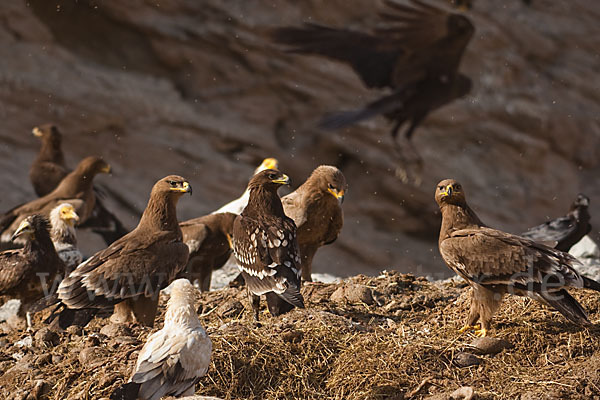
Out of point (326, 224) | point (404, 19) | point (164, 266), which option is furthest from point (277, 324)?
point (404, 19)

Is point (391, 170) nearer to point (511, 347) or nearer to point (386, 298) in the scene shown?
point (386, 298)

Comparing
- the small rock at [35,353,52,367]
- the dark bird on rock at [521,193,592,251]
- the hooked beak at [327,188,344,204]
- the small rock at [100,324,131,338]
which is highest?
the hooked beak at [327,188,344,204]

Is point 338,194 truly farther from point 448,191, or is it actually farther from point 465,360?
point 465,360

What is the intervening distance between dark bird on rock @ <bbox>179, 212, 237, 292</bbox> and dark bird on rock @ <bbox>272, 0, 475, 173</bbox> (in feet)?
7.11

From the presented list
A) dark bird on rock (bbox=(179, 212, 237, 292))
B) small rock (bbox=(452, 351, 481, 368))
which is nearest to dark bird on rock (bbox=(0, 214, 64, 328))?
dark bird on rock (bbox=(179, 212, 237, 292))

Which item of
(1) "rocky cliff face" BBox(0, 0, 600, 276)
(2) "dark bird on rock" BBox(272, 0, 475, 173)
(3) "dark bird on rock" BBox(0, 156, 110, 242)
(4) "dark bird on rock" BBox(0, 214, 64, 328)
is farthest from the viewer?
(1) "rocky cliff face" BBox(0, 0, 600, 276)

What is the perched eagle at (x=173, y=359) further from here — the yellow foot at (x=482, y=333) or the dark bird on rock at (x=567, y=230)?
the dark bird on rock at (x=567, y=230)

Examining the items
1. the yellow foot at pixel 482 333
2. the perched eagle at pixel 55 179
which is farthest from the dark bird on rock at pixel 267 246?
the perched eagle at pixel 55 179

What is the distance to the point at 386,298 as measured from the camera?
5.99 metres

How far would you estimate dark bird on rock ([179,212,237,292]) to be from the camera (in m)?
6.94

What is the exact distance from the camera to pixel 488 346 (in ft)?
15.5

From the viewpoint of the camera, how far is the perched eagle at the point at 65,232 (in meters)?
7.08

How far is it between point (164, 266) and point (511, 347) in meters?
2.22

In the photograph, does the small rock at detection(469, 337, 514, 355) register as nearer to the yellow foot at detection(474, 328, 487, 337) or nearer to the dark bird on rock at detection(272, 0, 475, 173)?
the yellow foot at detection(474, 328, 487, 337)
